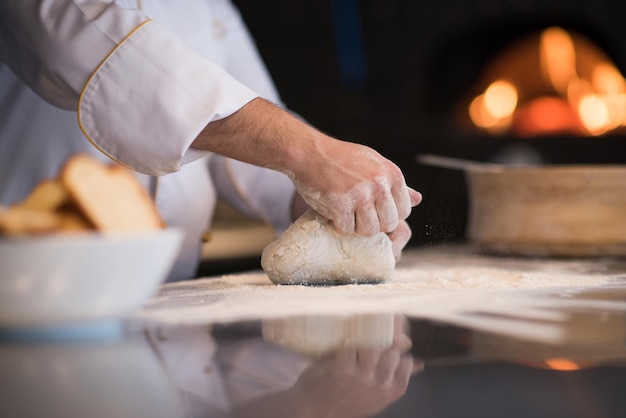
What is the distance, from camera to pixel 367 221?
1.12m

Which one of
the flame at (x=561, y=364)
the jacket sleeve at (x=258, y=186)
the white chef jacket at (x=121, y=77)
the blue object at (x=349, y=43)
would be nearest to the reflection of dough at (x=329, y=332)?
the flame at (x=561, y=364)

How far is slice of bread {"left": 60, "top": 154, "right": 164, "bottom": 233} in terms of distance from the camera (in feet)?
1.92

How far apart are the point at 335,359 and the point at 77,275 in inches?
8.0

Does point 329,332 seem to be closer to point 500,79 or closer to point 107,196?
point 107,196

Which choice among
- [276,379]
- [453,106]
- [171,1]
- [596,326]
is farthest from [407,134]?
[276,379]

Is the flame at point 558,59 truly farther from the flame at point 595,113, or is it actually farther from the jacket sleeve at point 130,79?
the jacket sleeve at point 130,79

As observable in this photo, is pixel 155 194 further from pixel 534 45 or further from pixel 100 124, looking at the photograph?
pixel 534 45

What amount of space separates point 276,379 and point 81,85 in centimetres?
67

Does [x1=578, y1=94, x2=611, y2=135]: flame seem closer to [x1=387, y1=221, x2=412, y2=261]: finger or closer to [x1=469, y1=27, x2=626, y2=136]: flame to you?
[x1=469, y1=27, x2=626, y2=136]: flame

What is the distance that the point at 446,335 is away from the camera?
0.75 metres

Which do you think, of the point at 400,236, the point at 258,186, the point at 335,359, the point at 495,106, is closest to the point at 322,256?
the point at 400,236

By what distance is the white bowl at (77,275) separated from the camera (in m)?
0.57

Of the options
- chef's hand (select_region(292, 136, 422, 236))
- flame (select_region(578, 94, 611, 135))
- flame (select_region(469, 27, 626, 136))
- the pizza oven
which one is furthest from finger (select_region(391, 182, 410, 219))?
flame (select_region(578, 94, 611, 135))

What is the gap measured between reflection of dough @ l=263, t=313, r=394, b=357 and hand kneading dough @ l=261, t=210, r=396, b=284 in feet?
0.98
